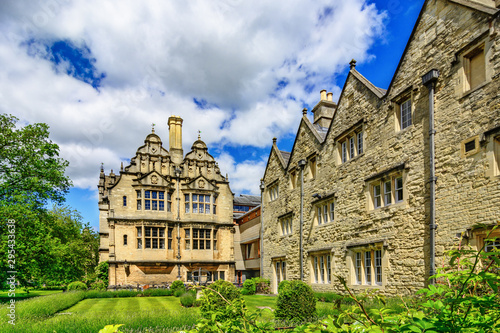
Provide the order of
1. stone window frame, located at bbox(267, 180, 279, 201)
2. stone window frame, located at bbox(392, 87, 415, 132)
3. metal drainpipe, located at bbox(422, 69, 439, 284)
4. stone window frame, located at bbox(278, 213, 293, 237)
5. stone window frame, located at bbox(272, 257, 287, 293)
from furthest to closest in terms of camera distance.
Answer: stone window frame, located at bbox(267, 180, 279, 201) → stone window frame, located at bbox(272, 257, 287, 293) → stone window frame, located at bbox(278, 213, 293, 237) → stone window frame, located at bbox(392, 87, 415, 132) → metal drainpipe, located at bbox(422, 69, 439, 284)

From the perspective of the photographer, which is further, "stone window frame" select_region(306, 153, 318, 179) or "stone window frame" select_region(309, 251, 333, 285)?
"stone window frame" select_region(306, 153, 318, 179)

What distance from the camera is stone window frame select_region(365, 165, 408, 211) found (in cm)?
1314

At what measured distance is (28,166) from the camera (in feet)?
71.8

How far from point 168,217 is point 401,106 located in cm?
2694

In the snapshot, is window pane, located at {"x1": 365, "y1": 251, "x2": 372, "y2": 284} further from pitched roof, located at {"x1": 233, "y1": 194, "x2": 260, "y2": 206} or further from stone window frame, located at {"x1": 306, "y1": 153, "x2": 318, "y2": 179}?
pitched roof, located at {"x1": 233, "y1": 194, "x2": 260, "y2": 206}

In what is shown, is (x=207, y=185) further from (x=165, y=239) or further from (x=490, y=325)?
(x=490, y=325)

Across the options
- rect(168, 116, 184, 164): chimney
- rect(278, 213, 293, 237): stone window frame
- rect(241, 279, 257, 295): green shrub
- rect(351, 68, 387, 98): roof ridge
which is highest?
rect(168, 116, 184, 164): chimney

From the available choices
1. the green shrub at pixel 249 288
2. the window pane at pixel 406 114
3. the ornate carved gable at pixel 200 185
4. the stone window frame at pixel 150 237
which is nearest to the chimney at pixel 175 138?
the ornate carved gable at pixel 200 185

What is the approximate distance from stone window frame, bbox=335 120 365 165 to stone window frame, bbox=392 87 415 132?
7.13 feet

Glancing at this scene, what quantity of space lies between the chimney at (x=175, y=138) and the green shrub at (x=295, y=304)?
92.0 ft

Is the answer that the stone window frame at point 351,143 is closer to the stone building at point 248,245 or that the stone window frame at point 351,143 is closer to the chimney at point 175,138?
the stone building at point 248,245

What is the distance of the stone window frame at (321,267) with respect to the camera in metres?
18.2

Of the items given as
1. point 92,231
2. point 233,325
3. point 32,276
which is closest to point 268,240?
point 32,276

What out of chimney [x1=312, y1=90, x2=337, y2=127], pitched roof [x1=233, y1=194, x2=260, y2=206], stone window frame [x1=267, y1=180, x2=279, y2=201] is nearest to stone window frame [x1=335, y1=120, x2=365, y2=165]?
chimney [x1=312, y1=90, x2=337, y2=127]
